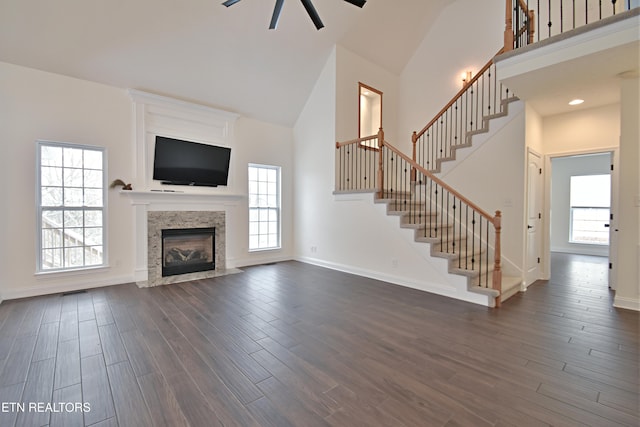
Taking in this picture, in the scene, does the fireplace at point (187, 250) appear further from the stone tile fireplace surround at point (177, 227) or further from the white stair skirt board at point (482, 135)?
the white stair skirt board at point (482, 135)

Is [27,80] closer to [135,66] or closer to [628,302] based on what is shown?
[135,66]

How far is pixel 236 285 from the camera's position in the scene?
183 inches

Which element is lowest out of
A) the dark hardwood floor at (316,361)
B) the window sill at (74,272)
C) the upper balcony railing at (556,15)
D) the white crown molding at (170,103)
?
the dark hardwood floor at (316,361)

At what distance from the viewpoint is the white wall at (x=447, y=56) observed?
5840 mm

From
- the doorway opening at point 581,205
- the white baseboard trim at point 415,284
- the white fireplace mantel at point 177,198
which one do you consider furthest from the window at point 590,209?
the white fireplace mantel at point 177,198

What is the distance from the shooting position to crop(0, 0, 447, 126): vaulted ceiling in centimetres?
375

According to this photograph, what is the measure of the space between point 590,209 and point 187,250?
35.0 feet

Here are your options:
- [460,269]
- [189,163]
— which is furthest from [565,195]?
[189,163]

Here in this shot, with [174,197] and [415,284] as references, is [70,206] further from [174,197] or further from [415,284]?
[415,284]

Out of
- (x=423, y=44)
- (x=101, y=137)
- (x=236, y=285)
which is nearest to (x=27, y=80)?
(x=101, y=137)

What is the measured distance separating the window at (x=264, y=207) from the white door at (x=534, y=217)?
4845mm

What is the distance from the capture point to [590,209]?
26.9ft

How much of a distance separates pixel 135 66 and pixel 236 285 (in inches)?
149

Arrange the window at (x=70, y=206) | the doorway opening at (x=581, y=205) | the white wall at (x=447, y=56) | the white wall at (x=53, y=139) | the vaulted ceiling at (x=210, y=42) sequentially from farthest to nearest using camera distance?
the doorway opening at (x=581, y=205) → the white wall at (x=447, y=56) → the window at (x=70, y=206) → the white wall at (x=53, y=139) → the vaulted ceiling at (x=210, y=42)
